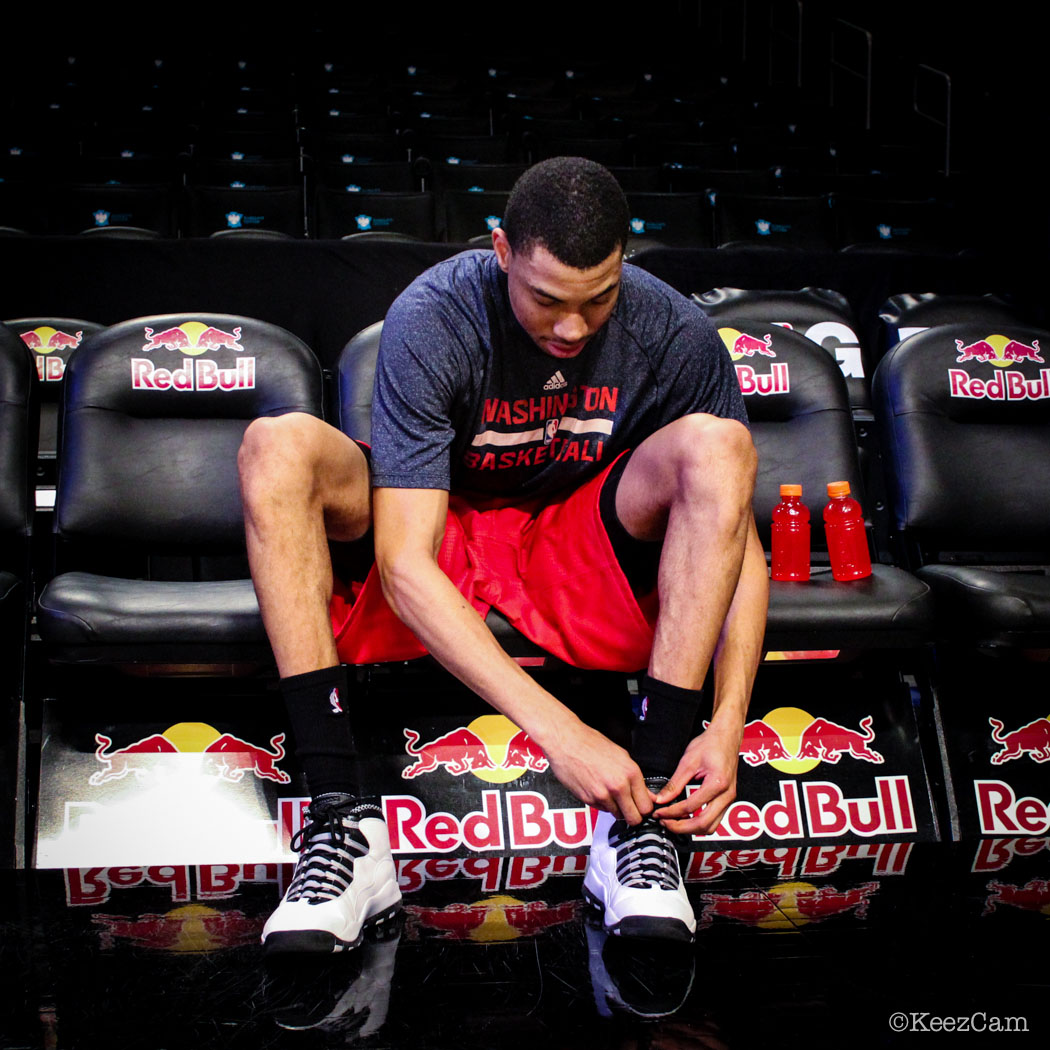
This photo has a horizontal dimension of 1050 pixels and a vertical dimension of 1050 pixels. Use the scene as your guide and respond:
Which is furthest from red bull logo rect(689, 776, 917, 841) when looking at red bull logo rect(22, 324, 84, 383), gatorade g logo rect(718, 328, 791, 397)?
red bull logo rect(22, 324, 84, 383)

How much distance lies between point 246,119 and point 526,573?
195 inches

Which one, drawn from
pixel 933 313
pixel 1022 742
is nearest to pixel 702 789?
pixel 1022 742

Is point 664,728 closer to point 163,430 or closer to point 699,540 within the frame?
point 699,540

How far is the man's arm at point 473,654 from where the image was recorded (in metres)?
1.09

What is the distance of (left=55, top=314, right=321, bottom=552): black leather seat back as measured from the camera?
1815 millimetres

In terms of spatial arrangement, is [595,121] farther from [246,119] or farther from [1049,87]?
[1049,87]

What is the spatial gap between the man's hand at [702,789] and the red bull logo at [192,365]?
3.81 feet

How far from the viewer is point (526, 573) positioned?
4.90 ft

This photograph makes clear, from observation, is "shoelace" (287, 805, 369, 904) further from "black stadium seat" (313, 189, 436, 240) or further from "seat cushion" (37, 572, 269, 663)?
"black stadium seat" (313, 189, 436, 240)

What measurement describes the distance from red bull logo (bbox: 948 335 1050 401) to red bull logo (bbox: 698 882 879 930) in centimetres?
110

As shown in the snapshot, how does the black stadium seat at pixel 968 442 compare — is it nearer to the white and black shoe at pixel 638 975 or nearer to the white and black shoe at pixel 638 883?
the white and black shoe at pixel 638 883

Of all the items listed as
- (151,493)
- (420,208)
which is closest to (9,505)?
(151,493)

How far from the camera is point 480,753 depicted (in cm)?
158

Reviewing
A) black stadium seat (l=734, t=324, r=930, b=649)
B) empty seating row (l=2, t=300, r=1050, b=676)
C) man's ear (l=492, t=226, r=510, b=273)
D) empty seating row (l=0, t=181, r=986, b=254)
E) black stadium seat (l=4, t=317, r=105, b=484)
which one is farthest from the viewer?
empty seating row (l=0, t=181, r=986, b=254)
